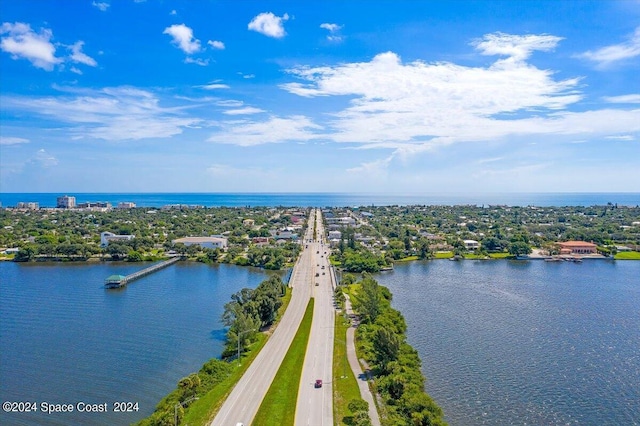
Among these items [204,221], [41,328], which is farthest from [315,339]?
[204,221]

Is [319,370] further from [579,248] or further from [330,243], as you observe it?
[579,248]

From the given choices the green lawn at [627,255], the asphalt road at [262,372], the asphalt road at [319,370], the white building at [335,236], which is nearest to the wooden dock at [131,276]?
the asphalt road at [262,372]

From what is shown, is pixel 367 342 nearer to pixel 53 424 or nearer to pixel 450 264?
pixel 53 424

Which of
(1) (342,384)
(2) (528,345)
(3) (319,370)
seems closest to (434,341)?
(2) (528,345)

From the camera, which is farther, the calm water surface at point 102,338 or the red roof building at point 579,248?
the red roof building at point 579,248

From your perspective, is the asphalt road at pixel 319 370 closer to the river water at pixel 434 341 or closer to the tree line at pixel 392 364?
the tree line at pixel 392 364

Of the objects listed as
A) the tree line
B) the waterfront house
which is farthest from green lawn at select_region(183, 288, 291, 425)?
the waterfront house
